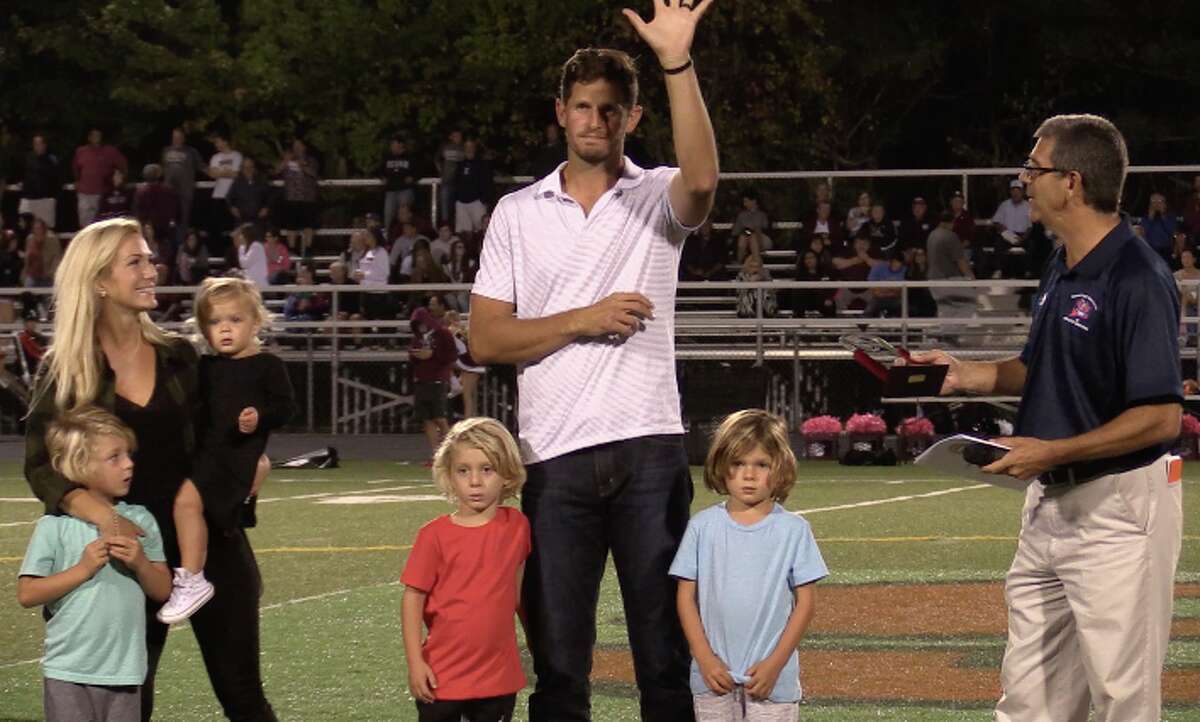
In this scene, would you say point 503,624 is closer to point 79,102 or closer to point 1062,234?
point 1062,234

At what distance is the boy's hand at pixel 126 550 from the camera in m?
6.41

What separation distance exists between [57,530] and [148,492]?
0.31 metres

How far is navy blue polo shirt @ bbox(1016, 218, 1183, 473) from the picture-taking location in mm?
6109

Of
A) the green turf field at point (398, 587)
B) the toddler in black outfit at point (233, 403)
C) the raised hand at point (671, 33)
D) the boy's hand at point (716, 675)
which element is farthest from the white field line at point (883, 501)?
the raised hand at point (671, 33)

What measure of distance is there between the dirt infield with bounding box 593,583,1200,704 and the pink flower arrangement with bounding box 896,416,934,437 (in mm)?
8919

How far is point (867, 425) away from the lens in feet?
70.4

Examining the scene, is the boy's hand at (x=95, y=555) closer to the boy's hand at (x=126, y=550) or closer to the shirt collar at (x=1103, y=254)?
the boy's hand at (x=126, y=550)

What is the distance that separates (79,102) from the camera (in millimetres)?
42250

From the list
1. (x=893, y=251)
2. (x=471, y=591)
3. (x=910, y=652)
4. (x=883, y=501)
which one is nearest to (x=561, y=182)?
(x=471, y=591)

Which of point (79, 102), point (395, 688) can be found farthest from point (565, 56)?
point (395, 688)

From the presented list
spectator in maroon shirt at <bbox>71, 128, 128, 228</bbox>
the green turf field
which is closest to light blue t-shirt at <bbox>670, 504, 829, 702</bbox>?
the green turf field

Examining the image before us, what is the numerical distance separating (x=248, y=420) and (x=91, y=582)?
0.89m

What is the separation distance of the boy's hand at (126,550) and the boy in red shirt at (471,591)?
76cm

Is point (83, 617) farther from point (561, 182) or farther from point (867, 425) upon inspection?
point (867, 425)
